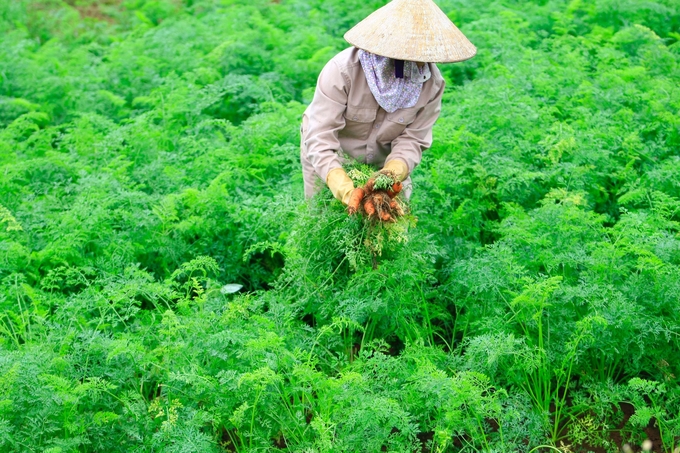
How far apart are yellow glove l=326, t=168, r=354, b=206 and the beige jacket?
0.06 metres

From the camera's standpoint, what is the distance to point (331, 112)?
477 centimetres

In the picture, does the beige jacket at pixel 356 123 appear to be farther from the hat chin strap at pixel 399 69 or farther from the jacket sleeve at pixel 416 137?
the hat chin strap at pixel 399 69

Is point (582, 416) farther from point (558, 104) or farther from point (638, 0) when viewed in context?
point (638, 0)

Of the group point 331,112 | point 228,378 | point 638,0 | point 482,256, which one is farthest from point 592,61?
point 228,378

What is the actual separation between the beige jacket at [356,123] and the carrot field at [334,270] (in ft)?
1.19

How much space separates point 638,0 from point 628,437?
6.31m

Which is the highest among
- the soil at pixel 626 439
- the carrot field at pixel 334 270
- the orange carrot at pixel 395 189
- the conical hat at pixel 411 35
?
the conical hat at pixel 411 35

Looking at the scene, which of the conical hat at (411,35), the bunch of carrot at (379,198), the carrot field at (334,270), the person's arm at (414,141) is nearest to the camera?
the carrot field at (334,270)

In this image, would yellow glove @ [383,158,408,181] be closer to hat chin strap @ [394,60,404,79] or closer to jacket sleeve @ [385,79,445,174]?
jacket sleeve @ [385,79,445,174]

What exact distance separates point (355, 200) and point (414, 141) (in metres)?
0.85

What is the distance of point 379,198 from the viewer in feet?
14.5

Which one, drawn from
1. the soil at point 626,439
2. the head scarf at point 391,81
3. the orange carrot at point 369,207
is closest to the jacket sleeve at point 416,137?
the head scarf at point 391,81

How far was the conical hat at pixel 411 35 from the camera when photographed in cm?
453

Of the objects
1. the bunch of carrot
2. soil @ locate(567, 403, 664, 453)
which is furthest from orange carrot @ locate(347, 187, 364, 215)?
soil @ locate(567, 403, 664, 453)
